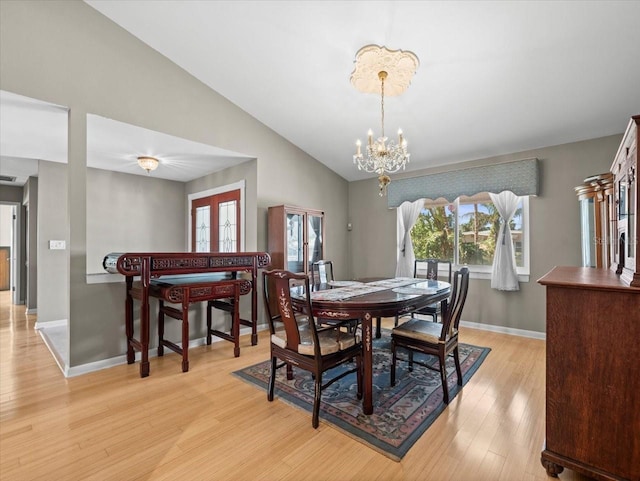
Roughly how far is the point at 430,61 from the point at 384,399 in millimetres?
2904

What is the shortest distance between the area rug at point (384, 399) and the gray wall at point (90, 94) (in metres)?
1.48

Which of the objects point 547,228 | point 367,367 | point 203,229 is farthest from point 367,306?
point 203,229

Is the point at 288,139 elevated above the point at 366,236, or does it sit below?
above

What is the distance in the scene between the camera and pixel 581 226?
3.56m

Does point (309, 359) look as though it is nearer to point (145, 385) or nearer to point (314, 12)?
point (145, 385)

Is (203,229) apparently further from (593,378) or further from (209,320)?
(593,378)

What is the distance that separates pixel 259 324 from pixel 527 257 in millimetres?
3667

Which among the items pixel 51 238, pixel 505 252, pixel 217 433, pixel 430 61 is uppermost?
pixel 430 61

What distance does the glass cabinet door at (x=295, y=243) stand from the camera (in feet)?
14.0

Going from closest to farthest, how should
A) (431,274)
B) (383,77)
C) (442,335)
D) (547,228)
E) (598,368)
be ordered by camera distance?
1. (598,368)
2. (442,335)
3. (383,77)
4. (547,228)
5. (431,274)

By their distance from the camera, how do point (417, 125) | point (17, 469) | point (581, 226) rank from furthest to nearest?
point (417, 125) → point (581, 226) → point (17, 469)

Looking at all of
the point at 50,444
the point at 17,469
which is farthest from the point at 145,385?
the point at 17,469

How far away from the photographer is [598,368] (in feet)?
4.86

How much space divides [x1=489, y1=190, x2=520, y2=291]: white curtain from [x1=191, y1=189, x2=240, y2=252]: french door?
11.7ft
